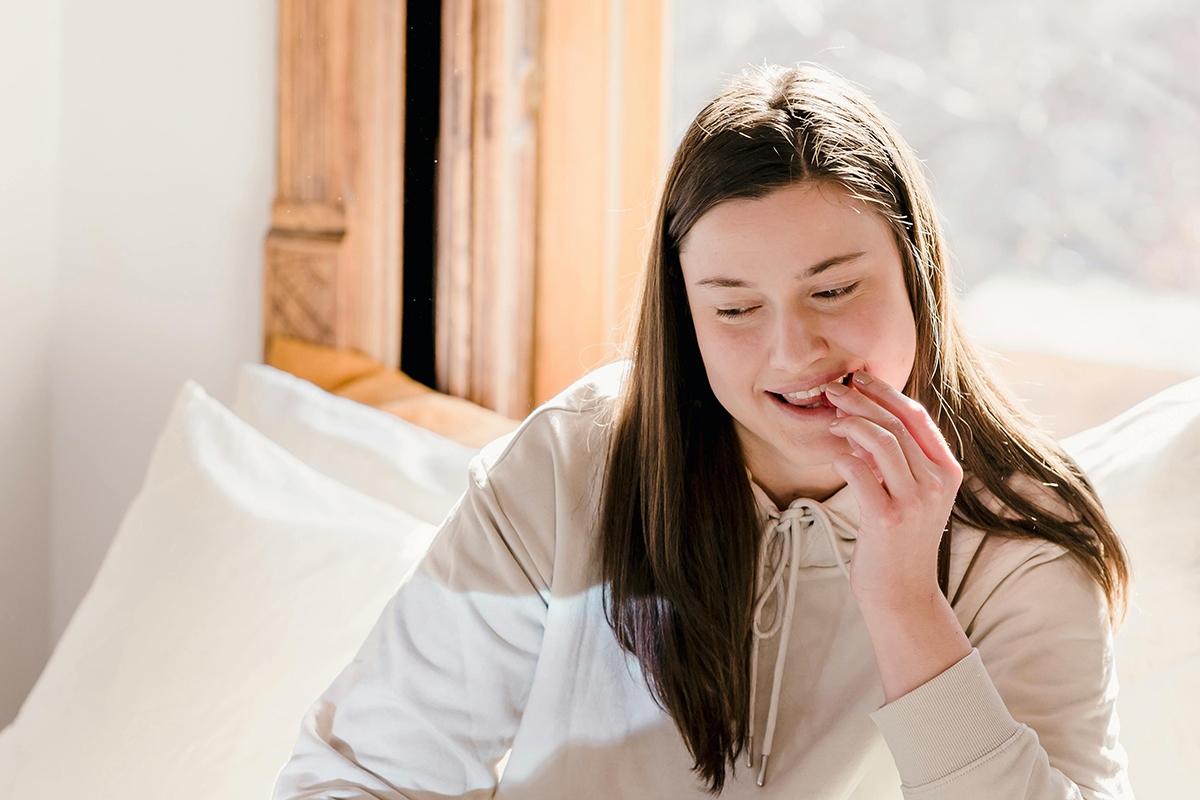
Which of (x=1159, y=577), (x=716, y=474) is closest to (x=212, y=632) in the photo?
(x=716, y=474)

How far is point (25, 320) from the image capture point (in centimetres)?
157

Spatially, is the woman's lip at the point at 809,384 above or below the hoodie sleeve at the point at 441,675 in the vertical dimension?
above

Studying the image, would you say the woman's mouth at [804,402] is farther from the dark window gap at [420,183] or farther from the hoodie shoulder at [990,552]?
the dark window gap at [420,183]

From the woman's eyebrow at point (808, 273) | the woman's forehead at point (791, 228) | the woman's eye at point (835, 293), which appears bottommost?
the woman's eye at point (835, 293)

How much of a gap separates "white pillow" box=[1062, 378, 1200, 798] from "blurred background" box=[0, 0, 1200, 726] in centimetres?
16

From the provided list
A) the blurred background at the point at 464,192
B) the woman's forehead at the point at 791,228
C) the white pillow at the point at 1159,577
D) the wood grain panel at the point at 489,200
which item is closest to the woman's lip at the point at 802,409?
the woman's forehead at the point at 791,228

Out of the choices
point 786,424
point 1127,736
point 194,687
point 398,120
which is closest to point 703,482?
point 786,424

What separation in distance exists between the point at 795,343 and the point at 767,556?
9.6 inches

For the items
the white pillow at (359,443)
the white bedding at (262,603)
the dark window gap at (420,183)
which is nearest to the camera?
the white bedding at (262,603)

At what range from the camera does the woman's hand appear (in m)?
0.78

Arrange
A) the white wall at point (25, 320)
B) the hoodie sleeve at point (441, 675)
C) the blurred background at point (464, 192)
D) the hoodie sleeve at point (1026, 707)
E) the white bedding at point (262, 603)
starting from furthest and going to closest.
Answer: the white wall at point (25, 320) → the blurred background at point (464, 192) → the white bedding at point (262, 603) → the hoodie sleeve at point (441, 675) → the hoodie sleeve at point (1026, 707)

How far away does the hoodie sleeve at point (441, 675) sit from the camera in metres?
0.88

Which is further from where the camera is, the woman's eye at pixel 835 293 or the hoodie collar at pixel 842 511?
the hoodie collar at pixel 842 511

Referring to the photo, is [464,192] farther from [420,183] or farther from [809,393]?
[809,393]
